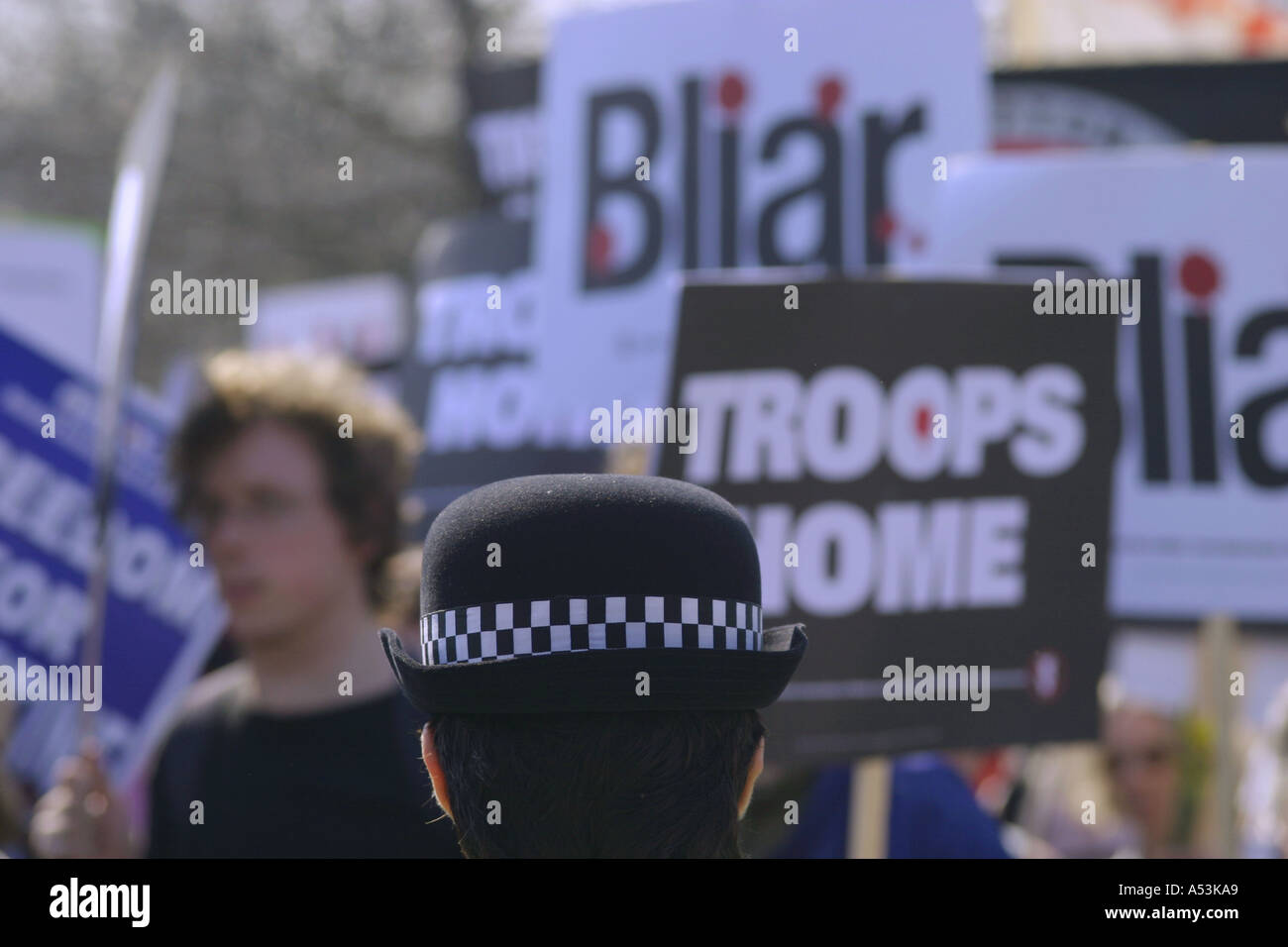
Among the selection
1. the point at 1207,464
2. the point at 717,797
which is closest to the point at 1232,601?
the point at 1207,464

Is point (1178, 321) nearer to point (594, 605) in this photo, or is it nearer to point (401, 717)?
point (401, 717)

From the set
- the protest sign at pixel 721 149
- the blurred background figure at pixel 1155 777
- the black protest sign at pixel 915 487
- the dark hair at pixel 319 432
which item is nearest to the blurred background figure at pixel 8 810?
the dark hair at pixel 319 432

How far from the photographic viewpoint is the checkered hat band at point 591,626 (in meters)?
1.28

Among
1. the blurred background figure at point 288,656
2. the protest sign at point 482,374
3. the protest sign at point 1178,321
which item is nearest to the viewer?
the blurred background figure at point 288,656

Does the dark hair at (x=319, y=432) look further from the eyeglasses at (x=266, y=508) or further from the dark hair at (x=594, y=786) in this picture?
the dark hair at (x=594, y=786)

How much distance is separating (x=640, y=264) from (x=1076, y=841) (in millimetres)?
2069

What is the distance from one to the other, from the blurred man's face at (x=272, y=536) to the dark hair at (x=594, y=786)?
1.54 meters

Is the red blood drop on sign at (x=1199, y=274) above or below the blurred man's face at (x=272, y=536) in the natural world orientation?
above

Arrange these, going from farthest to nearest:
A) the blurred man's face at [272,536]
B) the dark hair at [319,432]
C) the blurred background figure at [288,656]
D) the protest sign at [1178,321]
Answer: the protest sign at [1178,321] → the dark hair at [319,432] → the blurred man's face at [272,536] → the blurred background figure at [288,656]

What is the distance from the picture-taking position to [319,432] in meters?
2.96

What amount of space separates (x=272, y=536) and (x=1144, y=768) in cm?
245
